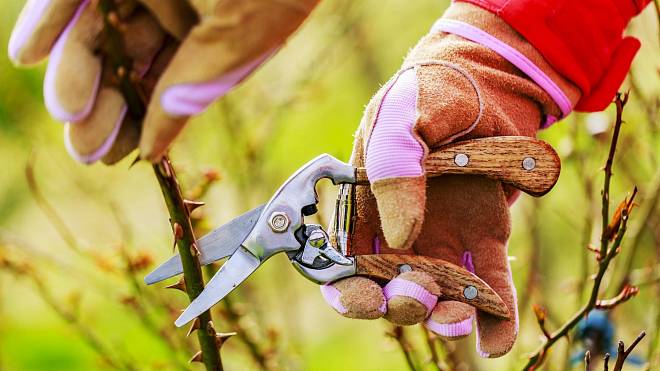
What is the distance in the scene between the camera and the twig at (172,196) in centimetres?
89

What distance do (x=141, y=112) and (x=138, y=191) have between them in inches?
170

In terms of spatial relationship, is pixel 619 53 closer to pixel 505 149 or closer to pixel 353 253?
pixel 505 149

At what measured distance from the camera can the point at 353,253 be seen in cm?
112

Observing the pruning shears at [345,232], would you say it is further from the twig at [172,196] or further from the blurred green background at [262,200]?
the blurred green background at [262,200]

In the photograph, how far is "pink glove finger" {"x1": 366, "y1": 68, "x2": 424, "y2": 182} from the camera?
979mm

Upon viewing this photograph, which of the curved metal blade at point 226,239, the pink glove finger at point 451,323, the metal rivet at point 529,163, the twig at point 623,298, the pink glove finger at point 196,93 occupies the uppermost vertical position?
the pink glove finger at point 196,93

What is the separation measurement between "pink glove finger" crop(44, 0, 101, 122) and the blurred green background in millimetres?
666

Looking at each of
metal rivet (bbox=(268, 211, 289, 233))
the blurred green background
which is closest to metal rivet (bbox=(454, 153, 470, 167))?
metal rivet (bbox=(268, 211, 289, 233))

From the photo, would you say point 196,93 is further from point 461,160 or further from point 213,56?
point 461,160

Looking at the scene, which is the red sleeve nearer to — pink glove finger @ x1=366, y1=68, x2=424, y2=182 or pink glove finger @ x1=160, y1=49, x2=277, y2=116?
pink glove finger @ x1=366, y1=68, x2=424, y2=182

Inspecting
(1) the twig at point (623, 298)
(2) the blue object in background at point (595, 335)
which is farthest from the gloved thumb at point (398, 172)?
(2) the blue object in background at point (595, 335)

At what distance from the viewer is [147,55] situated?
0.95 metres

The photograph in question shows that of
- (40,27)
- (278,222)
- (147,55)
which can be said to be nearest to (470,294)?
(278,222)

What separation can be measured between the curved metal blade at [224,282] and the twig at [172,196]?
23 mm
